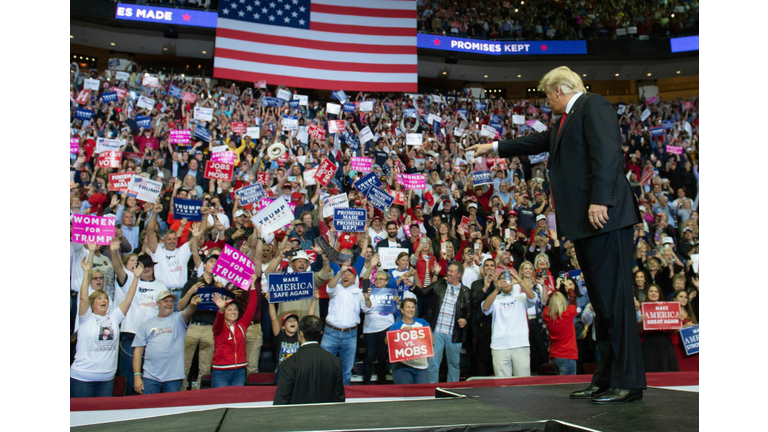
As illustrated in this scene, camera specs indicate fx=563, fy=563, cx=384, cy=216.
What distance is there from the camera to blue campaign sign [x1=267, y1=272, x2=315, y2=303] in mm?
5547

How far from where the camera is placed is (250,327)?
565cm

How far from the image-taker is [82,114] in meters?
10.5

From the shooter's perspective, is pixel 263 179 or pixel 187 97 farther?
pixel 187 97

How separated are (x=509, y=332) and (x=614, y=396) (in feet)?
12.0

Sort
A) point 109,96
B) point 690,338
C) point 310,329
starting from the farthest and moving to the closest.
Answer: point 109,96 → point 690,338 → point 310,329

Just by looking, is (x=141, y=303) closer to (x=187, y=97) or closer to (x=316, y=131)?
(x=316, y=131)

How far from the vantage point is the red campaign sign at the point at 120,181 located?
7.23m

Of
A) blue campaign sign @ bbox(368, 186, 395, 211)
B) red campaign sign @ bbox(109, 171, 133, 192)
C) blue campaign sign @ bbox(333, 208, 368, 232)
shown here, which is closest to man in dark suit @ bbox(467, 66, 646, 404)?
blue campaign sign @ bbox(333, 208, 368, 232)

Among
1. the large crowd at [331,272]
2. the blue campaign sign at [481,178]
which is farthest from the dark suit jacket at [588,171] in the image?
the blue campaign sign at [481,178]

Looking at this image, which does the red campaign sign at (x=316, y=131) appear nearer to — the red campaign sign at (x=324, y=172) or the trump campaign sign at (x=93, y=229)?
the red campaign sign at (x=324, y=172)

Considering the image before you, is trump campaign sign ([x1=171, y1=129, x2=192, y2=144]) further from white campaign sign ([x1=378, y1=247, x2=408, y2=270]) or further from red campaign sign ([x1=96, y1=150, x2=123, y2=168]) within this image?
white campaign sign ([x1=378, y1=247, x2=408, y2=270])

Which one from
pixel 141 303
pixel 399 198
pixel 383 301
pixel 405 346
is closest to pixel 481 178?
pixel 399 198

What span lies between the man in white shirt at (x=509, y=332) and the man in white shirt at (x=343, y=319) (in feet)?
4.78

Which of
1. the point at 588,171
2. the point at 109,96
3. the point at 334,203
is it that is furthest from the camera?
the point at 109,96
